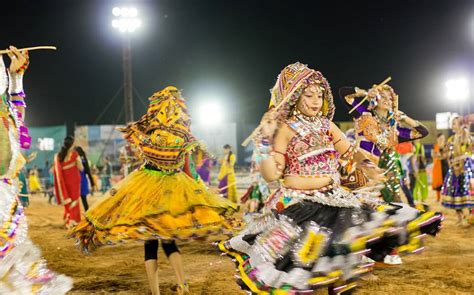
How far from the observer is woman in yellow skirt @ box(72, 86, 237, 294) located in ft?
17.4

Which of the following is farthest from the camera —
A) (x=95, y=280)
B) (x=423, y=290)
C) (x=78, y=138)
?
(x=78, y=138)

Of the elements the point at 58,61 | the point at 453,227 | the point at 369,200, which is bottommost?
the point at 453,227

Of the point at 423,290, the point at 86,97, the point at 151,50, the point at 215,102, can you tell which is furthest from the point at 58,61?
the point at 423,290

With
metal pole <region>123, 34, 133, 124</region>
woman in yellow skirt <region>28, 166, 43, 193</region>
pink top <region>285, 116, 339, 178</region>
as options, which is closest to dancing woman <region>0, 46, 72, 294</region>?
pink top <region>285, 116, 339, 178</region>

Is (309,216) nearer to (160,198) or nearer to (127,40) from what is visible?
(160,198)

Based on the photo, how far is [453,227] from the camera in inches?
415

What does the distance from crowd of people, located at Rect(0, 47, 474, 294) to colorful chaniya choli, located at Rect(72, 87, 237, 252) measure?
0.04 ft

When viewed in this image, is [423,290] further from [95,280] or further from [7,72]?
[7,72]

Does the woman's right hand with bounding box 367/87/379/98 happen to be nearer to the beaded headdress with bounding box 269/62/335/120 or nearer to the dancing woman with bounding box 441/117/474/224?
the beaded headdress with bounding box 269/62/335/120

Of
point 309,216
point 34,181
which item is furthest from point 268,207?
point 34,181

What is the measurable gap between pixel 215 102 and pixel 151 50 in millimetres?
7788

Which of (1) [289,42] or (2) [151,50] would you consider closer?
(1) [289,42]

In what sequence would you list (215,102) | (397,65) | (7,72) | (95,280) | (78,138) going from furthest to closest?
(215,102) < (397,65) < (78,138) < (95,280) < (7,72)

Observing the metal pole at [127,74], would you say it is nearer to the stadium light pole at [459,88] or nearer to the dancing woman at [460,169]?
the dancing woman at [460,169]
